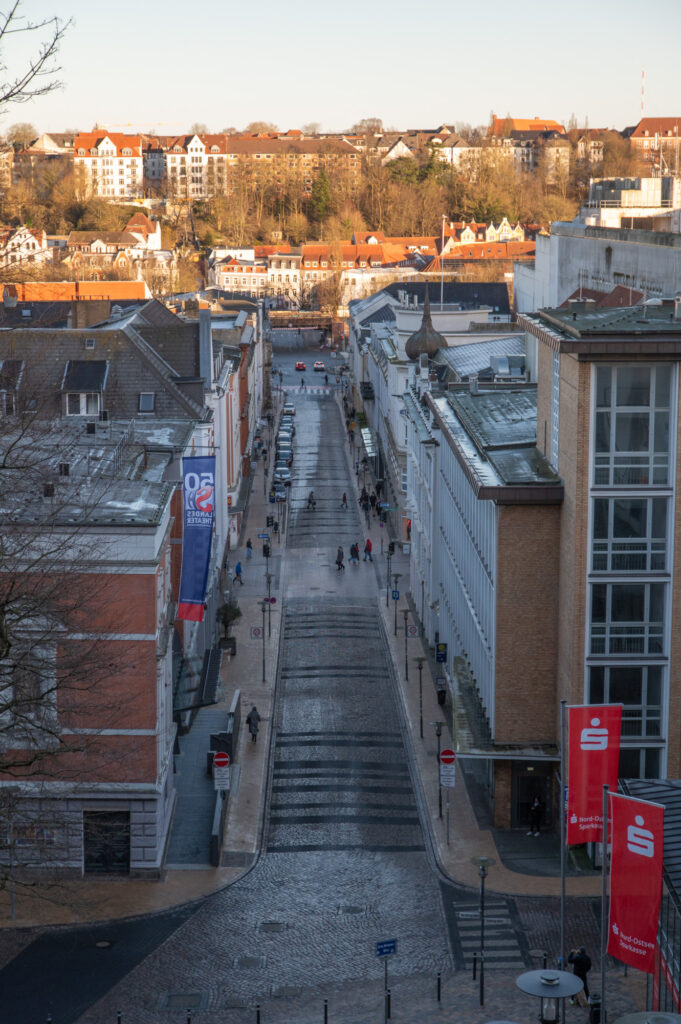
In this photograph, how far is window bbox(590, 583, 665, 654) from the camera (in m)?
33.1

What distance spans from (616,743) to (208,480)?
51.1ft

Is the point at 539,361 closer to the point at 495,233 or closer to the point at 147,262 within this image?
the point at 147,262

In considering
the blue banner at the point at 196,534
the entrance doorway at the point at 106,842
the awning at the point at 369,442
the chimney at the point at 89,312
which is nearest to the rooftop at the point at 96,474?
the blue banner at the point at 196,534

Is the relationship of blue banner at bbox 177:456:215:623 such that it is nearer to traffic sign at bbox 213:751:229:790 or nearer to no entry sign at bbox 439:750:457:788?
traffic sign at bbox 213:751:229:790

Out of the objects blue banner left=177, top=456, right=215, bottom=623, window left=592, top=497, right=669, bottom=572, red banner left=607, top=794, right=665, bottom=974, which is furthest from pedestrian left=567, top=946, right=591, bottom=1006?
blue banner left=177, top=456, right=215, bottom=623

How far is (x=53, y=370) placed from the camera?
50.7 metres

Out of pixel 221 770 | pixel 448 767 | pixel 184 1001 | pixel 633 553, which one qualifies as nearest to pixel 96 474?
pixel 221 770

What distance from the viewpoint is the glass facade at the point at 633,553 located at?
32219mm

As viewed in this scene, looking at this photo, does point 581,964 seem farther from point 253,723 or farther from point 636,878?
point 253,723

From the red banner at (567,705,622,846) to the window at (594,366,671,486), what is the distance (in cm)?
677

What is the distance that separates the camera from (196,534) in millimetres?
38438

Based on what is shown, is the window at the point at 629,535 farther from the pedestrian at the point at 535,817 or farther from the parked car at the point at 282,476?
the parked car at the point at 282,476

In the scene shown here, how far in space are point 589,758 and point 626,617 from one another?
6.34 meters

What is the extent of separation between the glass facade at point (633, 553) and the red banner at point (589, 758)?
18.5ft
